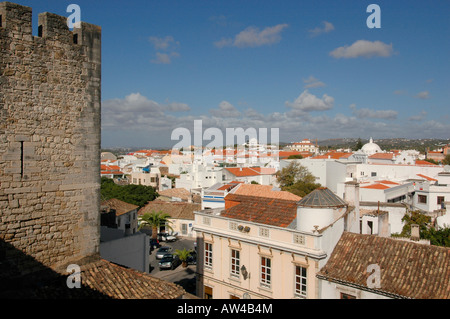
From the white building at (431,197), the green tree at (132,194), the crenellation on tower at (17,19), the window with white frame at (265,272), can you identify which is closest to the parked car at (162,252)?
the green tree at (132,194)

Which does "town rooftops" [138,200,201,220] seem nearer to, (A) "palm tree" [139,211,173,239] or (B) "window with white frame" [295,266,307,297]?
(A) "palm tree" [139,211,173,239]

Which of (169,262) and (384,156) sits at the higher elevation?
(384,156)

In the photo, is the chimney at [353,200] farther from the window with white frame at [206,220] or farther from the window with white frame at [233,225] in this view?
the window with white frame at [206,220]

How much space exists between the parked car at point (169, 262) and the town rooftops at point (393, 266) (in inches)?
598

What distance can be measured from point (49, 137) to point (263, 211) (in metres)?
11.5

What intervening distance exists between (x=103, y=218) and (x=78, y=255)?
798 centimetres

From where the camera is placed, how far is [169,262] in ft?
86.1

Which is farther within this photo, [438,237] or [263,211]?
[438,237]

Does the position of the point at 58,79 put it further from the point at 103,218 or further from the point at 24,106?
the point at 103,218

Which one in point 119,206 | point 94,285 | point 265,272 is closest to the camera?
point 94,285

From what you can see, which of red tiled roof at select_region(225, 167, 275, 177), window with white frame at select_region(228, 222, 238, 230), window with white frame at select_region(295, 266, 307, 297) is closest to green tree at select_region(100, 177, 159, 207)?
red tiled roof at select_region(225, 167, 275, 177)

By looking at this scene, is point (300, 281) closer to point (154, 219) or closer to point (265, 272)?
point (265, 272)

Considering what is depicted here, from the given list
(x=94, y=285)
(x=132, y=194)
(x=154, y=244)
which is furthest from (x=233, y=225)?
(x=132, y=194)

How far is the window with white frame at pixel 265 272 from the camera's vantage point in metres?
14.4
